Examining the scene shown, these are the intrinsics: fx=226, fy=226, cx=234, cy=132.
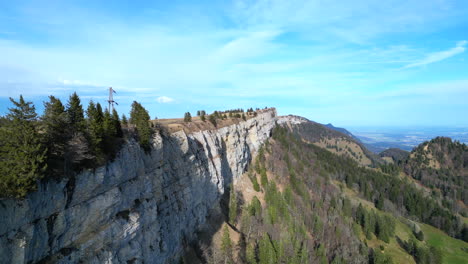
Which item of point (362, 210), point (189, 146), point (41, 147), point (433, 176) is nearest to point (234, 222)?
point (189, 146)

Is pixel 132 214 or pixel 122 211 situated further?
pixel 132 214

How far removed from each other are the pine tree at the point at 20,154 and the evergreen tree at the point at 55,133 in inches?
65.9

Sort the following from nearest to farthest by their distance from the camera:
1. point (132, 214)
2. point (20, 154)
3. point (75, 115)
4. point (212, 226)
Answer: point (20, 154) < point (75, 115) < point (132, 214) < point (212, 226)

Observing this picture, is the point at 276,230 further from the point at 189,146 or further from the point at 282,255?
the point at 189,146

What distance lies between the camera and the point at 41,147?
21719 mm

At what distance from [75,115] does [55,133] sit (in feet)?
13.5

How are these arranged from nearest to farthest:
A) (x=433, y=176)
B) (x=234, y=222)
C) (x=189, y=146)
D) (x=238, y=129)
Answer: (x=189, y=146), (x=234, y=222), (x=238, y=129), (x=433, y=176)

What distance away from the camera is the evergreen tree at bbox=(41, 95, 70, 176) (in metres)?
22.8

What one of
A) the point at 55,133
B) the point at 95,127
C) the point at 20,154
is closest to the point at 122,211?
the point at 95,127

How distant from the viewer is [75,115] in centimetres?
2752

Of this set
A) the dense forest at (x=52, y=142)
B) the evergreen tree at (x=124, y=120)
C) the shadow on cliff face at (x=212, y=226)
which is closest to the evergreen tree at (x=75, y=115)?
the dense forest at (x=52, y=142)

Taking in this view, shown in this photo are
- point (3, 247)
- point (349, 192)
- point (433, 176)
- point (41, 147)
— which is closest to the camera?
point (3, 247)

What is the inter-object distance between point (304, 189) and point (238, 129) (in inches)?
1757

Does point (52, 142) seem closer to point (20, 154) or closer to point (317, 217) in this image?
point (20, 154)
